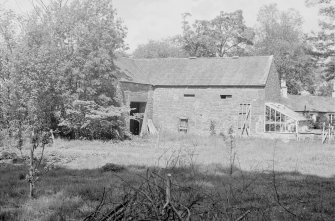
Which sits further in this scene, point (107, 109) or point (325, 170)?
point (107, 109)

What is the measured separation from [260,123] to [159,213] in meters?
32.7

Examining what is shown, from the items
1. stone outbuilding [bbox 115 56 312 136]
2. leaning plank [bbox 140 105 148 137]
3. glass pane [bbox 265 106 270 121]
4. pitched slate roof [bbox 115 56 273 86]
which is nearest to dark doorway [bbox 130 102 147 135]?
stone outbuilding [bbox 115 56 312 136]

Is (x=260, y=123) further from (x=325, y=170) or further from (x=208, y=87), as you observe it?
(x=325, y=170)

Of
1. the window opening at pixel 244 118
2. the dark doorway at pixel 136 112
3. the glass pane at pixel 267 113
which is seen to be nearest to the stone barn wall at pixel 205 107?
the window opening at pixel 244 118

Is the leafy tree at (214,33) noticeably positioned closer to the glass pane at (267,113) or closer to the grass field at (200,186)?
the glass pane at (267,113)

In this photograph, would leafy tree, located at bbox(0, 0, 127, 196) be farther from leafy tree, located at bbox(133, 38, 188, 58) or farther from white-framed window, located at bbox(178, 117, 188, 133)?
leafy tree, located at bbox(133, 38, 188, 58)

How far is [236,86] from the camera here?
116 ft

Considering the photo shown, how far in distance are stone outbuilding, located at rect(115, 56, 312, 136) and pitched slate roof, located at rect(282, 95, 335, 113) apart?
416 inches

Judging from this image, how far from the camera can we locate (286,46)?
2197 inches

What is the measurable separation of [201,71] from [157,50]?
3532cm

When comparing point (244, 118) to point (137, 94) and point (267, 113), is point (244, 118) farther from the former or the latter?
point (137, 94)

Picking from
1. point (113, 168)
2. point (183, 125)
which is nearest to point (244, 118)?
point (183, 125)

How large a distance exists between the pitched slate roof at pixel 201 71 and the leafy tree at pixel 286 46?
18525 mm

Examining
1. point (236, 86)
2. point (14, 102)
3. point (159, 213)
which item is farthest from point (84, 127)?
point (159, 213)
